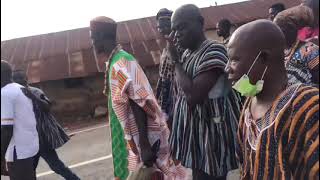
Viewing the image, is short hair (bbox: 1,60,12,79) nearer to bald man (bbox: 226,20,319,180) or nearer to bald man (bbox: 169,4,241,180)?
bald man (bbox: 169,4,241,180)

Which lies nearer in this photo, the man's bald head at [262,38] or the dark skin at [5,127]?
the man's bald head at [262,38]

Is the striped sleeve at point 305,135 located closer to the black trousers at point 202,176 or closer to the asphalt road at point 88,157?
Result: the black trousers at point 202,176

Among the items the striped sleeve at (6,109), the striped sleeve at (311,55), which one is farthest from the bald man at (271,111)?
the striped sleeve at (6,109)

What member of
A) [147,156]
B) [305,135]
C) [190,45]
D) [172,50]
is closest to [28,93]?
[147,156]

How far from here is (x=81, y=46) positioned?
1291 centimetres

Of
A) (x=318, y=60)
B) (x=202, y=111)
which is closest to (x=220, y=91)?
(x=202, y=111)

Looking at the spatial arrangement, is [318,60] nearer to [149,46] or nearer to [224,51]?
[224,51]

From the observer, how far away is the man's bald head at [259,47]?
1793mm

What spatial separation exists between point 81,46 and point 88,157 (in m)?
6.41

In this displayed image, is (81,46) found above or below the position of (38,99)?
below

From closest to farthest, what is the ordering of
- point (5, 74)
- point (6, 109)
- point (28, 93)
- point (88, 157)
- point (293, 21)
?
point (293, 21) < point (6, 109) < point (5, 74) < point (28, 93) < point (88, 157)

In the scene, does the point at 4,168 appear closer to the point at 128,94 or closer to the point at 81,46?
the point at 128,94

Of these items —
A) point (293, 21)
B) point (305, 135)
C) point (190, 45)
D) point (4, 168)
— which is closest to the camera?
point (305, 135)

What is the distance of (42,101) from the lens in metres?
4.87
